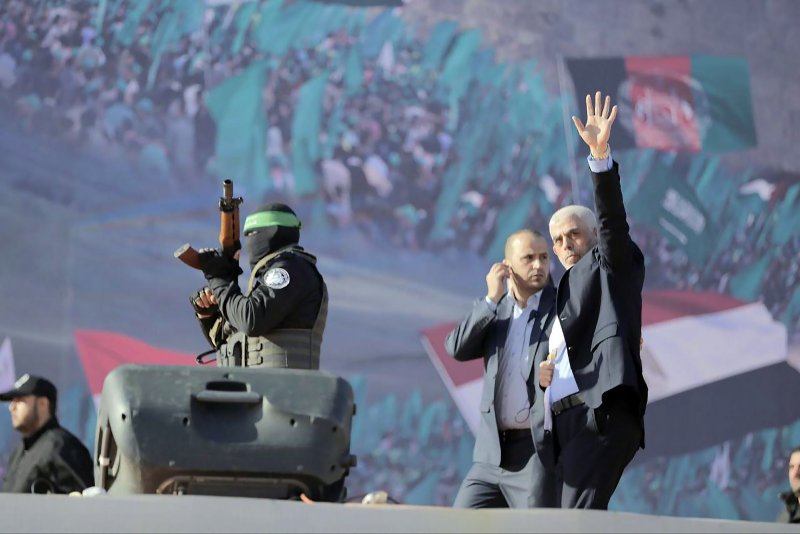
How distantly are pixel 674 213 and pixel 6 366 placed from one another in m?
3.81

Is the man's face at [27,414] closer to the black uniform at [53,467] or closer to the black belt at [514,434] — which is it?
the black uniform at [53,467]

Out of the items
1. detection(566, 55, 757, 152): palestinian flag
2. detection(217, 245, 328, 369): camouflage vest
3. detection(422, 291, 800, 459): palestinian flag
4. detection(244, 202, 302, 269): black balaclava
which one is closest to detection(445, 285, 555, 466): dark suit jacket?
detection(217, 245, 328, 369): camouflage vest

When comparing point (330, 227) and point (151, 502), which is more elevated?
point (330, 227)

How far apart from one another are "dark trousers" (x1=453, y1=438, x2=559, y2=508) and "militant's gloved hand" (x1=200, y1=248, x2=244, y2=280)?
0.88 meters

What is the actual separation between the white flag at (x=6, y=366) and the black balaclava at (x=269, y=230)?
13.1 feet

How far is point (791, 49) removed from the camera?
8.92 m

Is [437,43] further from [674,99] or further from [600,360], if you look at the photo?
[600,360]

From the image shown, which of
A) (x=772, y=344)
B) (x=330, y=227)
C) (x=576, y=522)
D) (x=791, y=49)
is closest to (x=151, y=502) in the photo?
(x=576, y=522)

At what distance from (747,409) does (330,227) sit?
2.53 meters

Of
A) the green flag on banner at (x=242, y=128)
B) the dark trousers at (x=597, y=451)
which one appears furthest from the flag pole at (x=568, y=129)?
the dark trousers at (x=597, y=451)

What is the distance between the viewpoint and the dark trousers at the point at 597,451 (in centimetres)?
350

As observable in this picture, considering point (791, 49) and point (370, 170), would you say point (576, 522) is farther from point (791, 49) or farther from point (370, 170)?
point (791, 49)

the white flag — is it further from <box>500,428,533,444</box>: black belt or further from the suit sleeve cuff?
the suit sleeve cuff

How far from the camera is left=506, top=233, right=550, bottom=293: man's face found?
400cm
